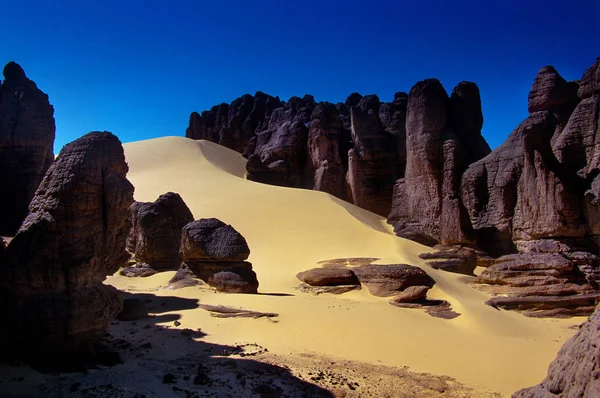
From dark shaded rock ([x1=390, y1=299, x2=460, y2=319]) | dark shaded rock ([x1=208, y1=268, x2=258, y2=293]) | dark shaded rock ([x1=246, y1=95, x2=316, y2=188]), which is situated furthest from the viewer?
dark shaded rock ([x1=246, y1=95, x2=316, y2=188])

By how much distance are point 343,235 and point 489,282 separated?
24.6 ft

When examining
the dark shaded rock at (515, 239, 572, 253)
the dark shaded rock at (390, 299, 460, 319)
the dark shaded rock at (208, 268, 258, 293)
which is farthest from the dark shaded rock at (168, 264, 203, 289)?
the dark shaded rock at (515, 239, 572, 253)

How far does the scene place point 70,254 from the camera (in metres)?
5.29

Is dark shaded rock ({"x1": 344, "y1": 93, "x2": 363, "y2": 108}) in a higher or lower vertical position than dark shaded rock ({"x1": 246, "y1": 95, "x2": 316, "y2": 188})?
higher

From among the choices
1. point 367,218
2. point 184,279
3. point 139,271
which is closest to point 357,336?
point 184,279

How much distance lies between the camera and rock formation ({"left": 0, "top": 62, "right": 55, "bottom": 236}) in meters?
8.69

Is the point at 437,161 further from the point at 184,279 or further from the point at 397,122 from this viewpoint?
the point at 184,279

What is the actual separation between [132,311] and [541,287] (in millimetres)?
8425

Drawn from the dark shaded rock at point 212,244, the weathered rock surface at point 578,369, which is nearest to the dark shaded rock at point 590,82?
the dark shaded rock at point 212,244

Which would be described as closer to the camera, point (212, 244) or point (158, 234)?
point (212, 244)

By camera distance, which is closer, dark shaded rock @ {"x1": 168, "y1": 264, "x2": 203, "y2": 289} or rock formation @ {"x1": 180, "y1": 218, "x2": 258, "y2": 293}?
rock formation @ {"x1": 180, "y1": 218, "x2": 258, "y2": 293}

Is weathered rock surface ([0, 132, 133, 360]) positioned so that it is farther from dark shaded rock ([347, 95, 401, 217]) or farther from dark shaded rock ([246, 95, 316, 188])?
dark shaded rock ([246, 95, 316, 188])

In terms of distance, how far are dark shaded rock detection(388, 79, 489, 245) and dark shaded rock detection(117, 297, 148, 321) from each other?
11106mm

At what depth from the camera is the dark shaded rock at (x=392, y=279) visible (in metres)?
10.5
